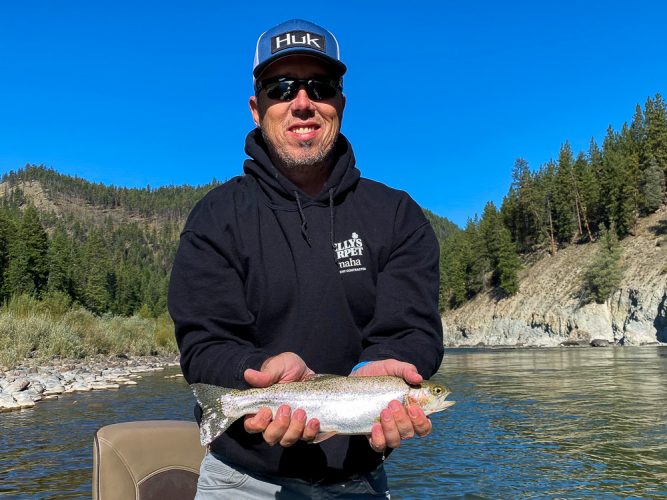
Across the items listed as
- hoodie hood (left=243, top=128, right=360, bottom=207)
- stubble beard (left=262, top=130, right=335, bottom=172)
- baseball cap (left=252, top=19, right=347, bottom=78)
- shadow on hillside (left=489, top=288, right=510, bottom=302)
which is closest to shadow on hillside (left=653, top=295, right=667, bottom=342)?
shadow on hillside (left=489, top=288, right=510, bottom=302)

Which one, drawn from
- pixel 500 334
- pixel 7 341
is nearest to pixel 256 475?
pixel 7 341

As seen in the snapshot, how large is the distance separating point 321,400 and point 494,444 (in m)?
11.5

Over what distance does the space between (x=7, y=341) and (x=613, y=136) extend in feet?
354

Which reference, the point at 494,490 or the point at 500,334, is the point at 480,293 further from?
the point at 494,490

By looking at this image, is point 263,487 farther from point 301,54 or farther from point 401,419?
point 301,54

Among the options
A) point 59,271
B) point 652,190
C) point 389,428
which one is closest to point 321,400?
point 389,428

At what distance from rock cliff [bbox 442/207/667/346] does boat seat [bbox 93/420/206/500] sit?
6196 cm

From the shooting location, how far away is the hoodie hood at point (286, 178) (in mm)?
3191

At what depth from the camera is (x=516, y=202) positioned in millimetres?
101750

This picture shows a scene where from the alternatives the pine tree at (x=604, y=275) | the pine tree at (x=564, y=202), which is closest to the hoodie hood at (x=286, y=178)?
the pine tree at (x=604, y=275)

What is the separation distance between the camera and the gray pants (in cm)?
280

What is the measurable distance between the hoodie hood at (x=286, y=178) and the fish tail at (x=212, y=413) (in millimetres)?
1007

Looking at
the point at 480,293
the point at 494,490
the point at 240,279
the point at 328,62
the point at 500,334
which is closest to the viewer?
the point at 240,279

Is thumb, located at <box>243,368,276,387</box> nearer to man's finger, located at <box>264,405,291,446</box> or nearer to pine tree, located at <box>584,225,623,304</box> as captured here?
man's finger, located at <box>264,405,291,446</box>
